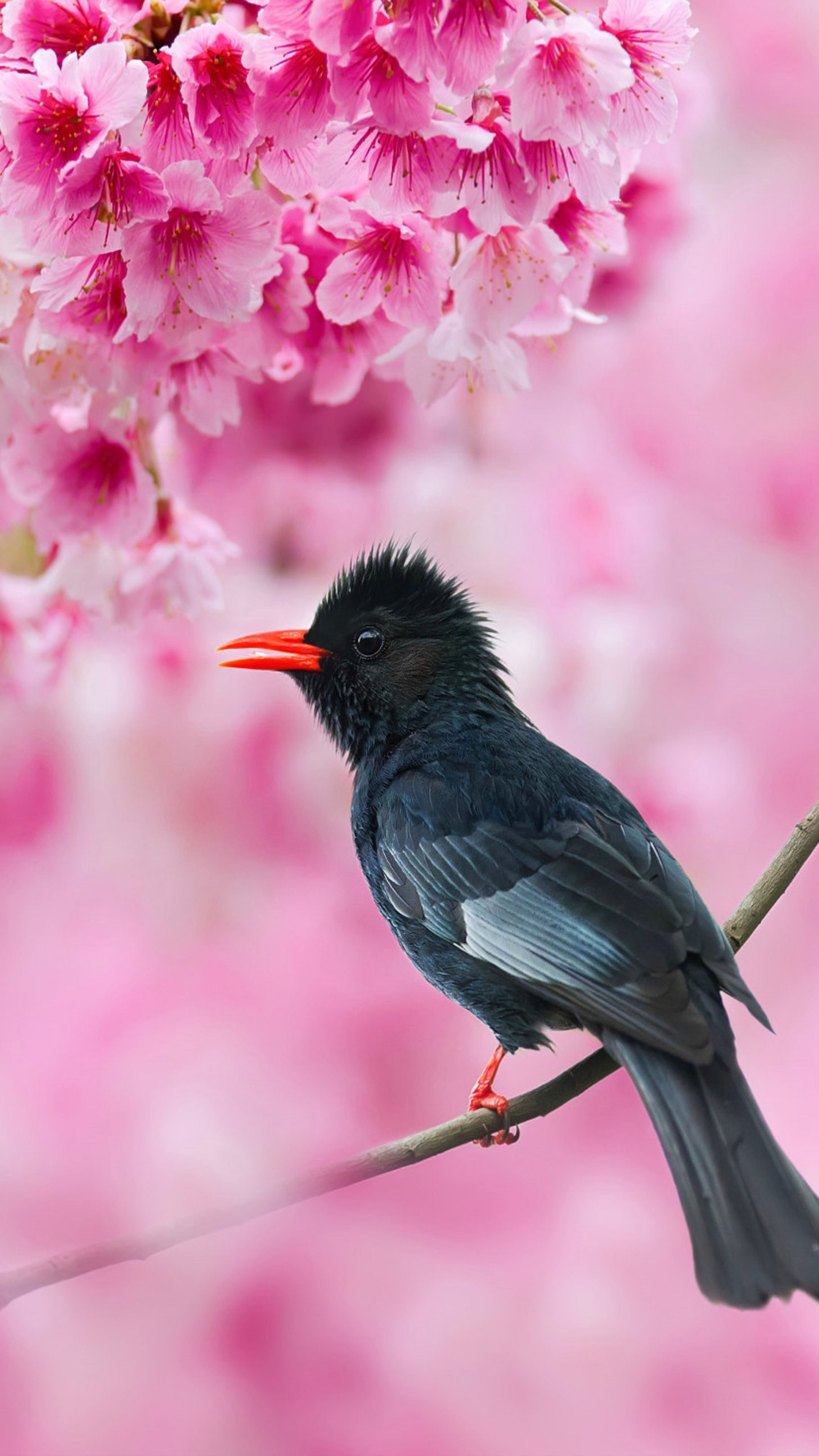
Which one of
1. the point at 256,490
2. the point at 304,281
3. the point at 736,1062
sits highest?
the point at 256,490

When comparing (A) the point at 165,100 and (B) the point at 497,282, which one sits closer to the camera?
(A) the point at 165,100

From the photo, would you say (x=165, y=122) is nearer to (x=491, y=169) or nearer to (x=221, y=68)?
(x=221, y=68)

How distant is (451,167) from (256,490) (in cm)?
54

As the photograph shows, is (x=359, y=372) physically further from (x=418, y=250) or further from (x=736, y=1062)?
(x=736, y=1062)

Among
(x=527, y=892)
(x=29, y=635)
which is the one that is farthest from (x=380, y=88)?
(x=29, y=635)

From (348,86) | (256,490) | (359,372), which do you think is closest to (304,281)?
(359,372)

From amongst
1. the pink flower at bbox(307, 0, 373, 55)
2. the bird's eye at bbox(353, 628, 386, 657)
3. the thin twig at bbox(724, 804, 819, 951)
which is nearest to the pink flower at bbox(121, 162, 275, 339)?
the pink flower at bbox(307, 0, 373, 55)

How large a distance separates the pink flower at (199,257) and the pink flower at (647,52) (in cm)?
19

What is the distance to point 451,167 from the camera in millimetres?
747

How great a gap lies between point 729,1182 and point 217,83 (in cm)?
56

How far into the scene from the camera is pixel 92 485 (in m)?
1.06

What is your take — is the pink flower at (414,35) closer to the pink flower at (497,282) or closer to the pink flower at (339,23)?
the pink flower at (339,23)

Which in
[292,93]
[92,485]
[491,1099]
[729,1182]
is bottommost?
[729,1182]

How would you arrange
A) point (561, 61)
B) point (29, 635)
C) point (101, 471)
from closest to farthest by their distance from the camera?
point (561, 61) → point (101, 471) → point (29, 635)
